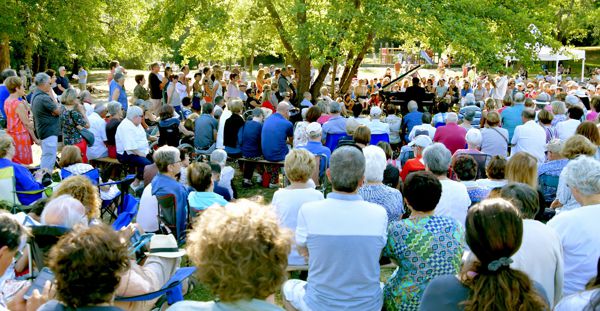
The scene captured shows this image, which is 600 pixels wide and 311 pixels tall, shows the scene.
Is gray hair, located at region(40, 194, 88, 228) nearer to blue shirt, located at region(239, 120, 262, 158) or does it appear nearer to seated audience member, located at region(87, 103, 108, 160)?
seated audience member, located at region(87, 103, 108, 160)

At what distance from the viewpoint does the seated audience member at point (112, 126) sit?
916cm

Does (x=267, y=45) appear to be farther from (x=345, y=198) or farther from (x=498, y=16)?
(x=345, y=198)

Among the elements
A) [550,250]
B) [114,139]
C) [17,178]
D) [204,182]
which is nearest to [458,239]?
[550,250]

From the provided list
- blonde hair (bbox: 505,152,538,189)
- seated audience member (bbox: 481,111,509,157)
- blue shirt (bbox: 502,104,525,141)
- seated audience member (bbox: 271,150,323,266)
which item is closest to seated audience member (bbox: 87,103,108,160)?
seated audience member (bbox: 271,150,323,266)

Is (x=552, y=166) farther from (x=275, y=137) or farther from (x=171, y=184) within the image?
(x=275, y=137)

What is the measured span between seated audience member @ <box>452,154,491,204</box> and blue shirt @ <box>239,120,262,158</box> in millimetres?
4507

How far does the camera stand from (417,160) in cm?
719

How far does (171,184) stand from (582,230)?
12.0 ft

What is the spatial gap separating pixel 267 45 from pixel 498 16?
8.38 meters

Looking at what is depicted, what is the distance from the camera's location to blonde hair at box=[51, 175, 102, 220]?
15.7ft

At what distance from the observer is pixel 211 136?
10023mm

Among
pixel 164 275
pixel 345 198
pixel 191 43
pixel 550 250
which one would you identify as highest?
pixel 191 43

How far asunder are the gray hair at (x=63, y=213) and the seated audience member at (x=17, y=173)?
2.15 m

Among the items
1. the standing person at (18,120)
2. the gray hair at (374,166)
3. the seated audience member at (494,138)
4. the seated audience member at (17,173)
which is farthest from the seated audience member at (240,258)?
the standing person at (18,120)
